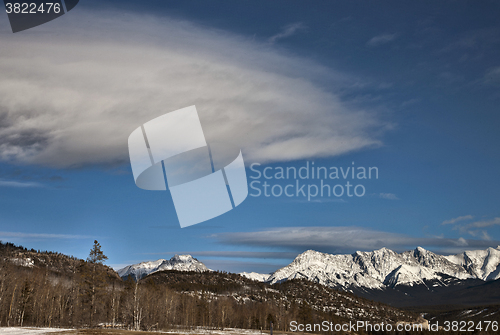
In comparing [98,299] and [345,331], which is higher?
[98,299]

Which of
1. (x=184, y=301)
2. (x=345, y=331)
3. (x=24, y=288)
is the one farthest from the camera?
(x=345, y=331)

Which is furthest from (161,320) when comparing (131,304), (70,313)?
(70,313)

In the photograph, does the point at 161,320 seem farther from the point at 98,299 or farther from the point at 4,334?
the point at 4,334

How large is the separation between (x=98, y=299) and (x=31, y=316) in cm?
2659

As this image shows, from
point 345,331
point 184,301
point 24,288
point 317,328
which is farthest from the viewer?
point 345,331

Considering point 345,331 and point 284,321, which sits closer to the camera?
point 284,321

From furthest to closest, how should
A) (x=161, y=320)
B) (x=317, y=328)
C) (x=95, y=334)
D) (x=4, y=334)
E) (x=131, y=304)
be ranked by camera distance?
(x=317, y=328)
(x=161, y=320)
(x=131, y=304)
(x=95, y=334)
(x=4, y=334)

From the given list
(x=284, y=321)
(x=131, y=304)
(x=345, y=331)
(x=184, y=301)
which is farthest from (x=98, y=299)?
(x=345, y=331)

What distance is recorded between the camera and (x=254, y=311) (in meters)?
171

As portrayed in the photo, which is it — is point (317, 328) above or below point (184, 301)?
below

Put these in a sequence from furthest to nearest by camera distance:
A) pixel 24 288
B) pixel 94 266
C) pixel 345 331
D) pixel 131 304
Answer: pixel 345 331, pixel 131 304, pixel 24 288, pixel 94 266

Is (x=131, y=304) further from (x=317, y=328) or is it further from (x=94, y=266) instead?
(x=317, y=328)

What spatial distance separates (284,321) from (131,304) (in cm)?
6945

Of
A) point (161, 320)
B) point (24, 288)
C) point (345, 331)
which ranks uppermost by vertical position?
point (24, 288)
